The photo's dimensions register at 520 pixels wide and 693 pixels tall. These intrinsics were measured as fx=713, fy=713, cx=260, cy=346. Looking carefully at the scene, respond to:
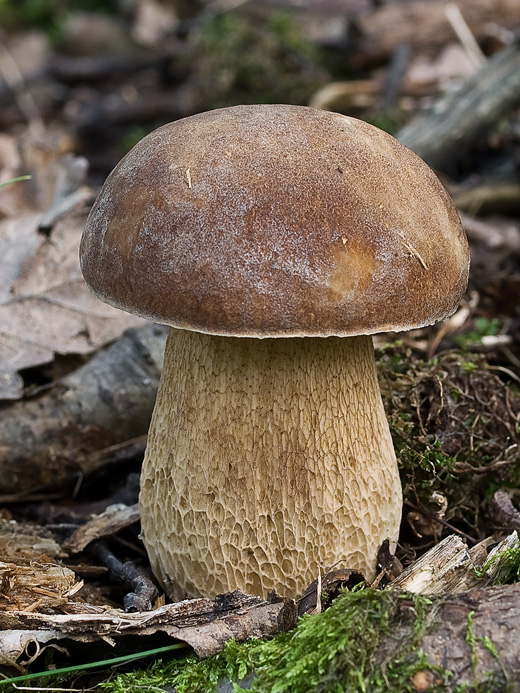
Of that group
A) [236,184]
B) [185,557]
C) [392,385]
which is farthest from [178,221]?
[392,385]

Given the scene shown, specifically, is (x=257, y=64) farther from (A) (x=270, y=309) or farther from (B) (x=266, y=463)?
(A) (x=270, y=309)

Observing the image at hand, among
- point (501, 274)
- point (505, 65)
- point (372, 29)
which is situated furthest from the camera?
point (372, 29)

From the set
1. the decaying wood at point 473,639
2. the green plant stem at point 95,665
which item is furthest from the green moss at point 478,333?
the green plant stem at point 95,665

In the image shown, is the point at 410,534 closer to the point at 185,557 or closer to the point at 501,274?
the point at 185,557

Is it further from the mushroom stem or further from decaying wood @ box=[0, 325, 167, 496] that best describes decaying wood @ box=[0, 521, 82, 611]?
decaying wood @ box=[0, 325, 167, 496]

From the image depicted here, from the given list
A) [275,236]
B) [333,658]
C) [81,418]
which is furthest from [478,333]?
[333,658]
